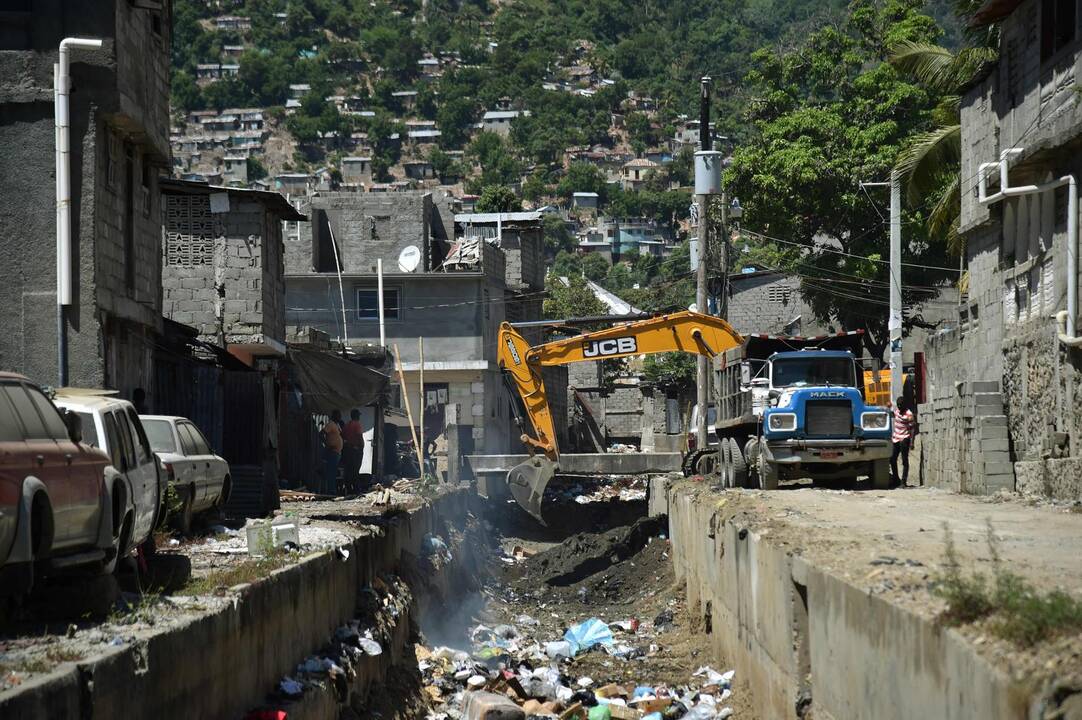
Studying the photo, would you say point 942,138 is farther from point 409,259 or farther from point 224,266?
point 409,259

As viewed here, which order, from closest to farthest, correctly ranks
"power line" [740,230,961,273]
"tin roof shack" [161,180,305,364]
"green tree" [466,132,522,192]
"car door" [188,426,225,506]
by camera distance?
"car door" [188,426,225,506]
"tin roof shack" [161,180,305,364]
"power line" [740,230,961,273]
"green tree" [466,132,522,192]

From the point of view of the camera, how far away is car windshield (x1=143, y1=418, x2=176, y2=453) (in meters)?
17.3

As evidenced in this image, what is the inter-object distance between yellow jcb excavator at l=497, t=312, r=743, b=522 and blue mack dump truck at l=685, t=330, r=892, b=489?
1.30 meters

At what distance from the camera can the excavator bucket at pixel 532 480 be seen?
30828 mm

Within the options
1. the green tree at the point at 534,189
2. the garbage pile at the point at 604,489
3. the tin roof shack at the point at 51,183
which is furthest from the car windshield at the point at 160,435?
the green tree at the point at 534,189

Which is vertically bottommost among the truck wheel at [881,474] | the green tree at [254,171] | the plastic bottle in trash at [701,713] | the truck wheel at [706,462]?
the plastic bottle in trash at [701,713]

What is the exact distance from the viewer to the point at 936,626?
736cm

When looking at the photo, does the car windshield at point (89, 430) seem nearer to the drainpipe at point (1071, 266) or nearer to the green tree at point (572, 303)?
the drainpipe at point (1071, 266)

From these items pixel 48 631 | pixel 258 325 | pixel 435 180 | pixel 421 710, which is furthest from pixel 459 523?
pixel 435 180

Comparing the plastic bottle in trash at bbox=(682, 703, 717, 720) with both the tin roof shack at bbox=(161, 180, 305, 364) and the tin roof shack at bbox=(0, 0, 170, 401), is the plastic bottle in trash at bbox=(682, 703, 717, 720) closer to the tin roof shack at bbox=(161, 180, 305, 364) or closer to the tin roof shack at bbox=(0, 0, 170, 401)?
the tin roof shack at bbox=(0, 0, 170, 401)

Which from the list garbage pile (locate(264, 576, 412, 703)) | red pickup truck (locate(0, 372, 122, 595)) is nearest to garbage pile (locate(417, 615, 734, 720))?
garbage pile (locate(264, 576, 412, 703))

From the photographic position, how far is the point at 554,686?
52.6 feet

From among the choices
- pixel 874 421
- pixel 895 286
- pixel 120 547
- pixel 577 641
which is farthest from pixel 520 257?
pixel 120 547

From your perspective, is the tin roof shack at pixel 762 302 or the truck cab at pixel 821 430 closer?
the truck cab at pixel 821 430
